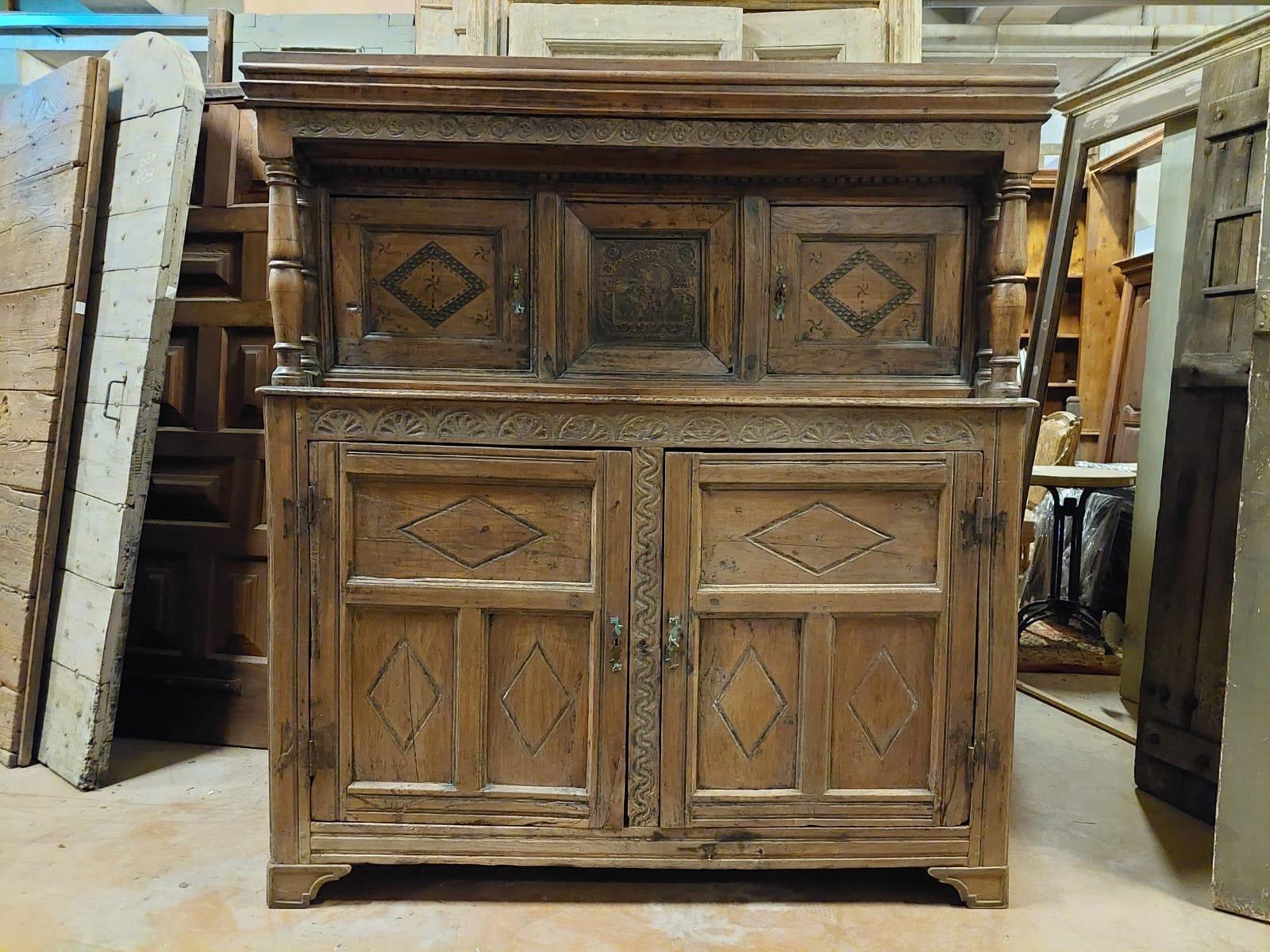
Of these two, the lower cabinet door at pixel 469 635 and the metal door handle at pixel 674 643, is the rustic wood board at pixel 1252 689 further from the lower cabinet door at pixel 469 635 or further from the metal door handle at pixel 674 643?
the lower cabinet door at pixel 469 635

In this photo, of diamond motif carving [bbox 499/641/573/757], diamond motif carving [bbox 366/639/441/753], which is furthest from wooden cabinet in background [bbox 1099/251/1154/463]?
diamond motif carving [bbox 366/639/441/753]

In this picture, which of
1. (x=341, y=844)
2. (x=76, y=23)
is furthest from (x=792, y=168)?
(x=76, y=23)

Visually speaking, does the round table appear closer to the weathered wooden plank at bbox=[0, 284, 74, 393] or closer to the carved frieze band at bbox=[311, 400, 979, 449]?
the carved frieze band at bbox=[311, 400, 979, 449]

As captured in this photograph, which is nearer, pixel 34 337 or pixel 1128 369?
pixel 34 337

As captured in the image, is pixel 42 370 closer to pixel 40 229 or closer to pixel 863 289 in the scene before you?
pixel 40 229

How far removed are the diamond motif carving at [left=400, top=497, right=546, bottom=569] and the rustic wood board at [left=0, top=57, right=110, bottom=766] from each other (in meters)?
1.39

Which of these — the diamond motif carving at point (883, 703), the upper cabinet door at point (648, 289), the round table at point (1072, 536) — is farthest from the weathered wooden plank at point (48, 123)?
the round table at point (1072, 536)

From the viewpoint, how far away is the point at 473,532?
184 centimetres

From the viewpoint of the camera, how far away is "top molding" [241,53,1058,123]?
1700mm

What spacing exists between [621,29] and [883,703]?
6.97 feet

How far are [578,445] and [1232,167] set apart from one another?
2176mm

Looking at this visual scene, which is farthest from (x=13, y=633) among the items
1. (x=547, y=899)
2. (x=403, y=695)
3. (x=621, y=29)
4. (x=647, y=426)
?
(x=621, y=29)

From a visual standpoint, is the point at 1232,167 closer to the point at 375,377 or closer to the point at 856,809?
the point at 856,809

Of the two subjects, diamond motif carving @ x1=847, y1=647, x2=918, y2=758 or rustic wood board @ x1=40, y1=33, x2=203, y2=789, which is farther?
rustic wood board @ x1=40, y1=33, x2=203, y2=789
